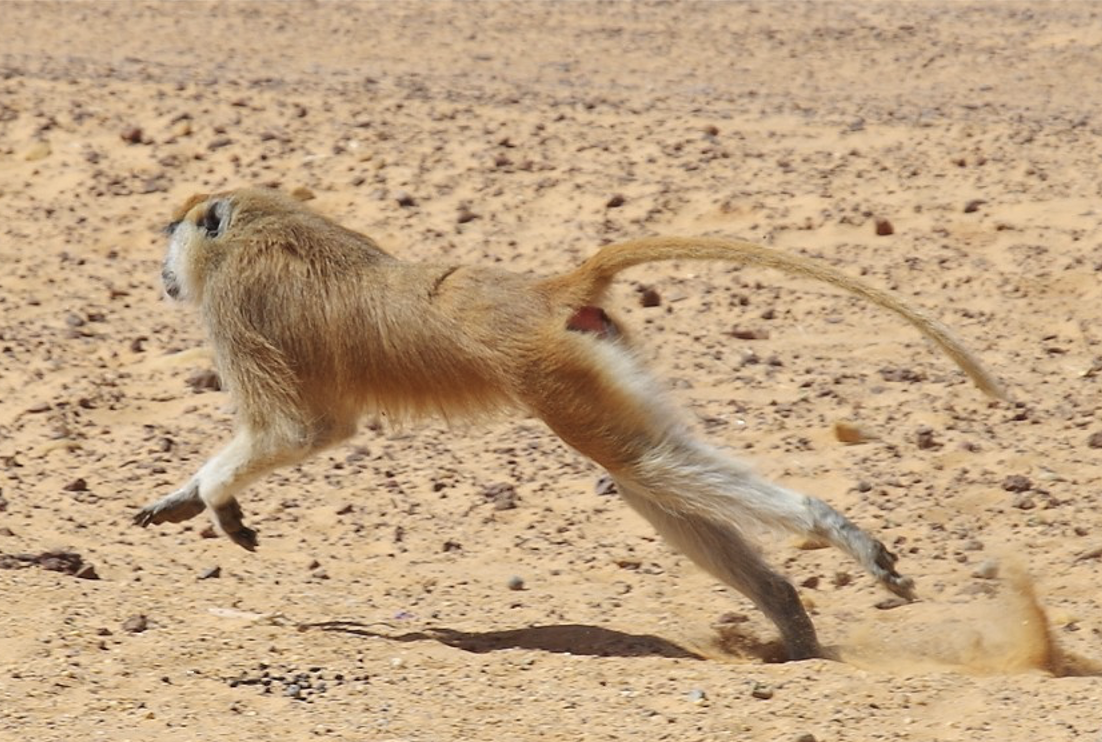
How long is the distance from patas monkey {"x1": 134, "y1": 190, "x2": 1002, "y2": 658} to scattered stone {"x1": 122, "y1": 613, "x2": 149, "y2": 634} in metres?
0.63

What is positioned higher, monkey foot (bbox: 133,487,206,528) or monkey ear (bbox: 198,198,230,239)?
monkey ear (bbox: 198,198,230,239)

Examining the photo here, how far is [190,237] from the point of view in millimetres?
6996

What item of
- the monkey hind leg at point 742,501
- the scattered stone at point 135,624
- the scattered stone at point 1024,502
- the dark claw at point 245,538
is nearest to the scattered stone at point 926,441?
the scattered stone at point 1024,502

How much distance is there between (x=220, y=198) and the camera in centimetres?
700

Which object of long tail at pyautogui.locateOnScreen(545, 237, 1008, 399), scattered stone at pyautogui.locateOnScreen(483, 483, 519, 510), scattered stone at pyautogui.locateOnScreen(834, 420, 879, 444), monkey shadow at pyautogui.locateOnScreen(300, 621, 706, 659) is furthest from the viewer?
scattered stone at pyautogui.locateOnScreen(834, 420, 879, 444)

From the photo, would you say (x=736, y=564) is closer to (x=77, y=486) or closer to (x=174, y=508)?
(x=174, y=508)

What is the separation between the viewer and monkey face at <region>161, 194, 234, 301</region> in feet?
22.7

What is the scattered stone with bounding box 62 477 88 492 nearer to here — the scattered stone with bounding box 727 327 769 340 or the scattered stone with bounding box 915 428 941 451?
the scattered stone with bounding box 727 327 769 340

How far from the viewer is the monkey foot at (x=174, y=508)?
6.65 metres

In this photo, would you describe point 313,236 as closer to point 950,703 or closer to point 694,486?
point 694,486

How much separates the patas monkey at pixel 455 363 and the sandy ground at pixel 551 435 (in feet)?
1.18

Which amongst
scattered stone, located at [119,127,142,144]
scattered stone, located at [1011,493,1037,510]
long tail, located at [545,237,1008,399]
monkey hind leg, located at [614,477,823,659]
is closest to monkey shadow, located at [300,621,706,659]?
monkey hind leg, located at [614,477,823,659]

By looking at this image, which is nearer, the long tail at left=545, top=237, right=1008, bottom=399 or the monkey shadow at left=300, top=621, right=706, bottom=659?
the long tail at left=545, top=237, right=1008, bottom=399

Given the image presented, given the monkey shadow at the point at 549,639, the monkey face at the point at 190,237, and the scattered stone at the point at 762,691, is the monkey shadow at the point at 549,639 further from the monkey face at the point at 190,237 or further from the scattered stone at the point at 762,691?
the monkey face at the point at 190,237
